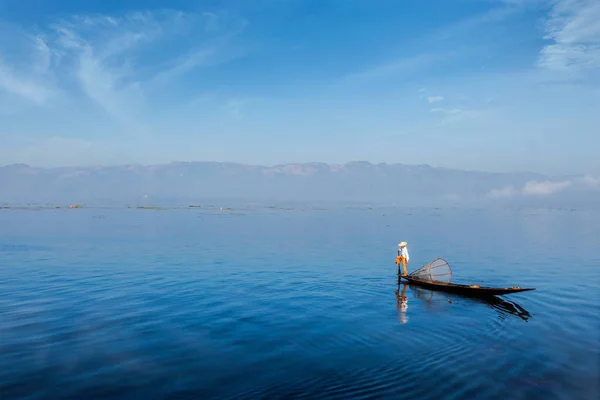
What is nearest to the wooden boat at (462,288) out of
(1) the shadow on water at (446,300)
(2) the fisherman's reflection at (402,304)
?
(1) the shadow on water at (446,300)

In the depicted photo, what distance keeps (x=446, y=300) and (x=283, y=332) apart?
14.9 m

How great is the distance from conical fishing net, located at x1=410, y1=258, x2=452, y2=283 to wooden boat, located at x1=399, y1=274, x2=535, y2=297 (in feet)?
2.84

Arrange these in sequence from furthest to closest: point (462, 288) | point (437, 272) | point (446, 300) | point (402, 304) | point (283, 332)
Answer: point (437, 272), point (462, 288), point (446, 300), point (402, 304), point (283, 332)

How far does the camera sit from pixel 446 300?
31516 millimetres

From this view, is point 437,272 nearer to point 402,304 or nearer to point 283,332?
point 402,304

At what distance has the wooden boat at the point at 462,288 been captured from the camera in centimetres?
2981

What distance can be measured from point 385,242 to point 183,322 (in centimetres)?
5364

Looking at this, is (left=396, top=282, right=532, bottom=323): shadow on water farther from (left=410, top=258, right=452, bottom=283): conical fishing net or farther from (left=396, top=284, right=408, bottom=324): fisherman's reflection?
(left=410, top=258, right=452, bottom=283): conical fishing net

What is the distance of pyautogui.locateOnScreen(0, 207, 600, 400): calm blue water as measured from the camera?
1645 centimetres

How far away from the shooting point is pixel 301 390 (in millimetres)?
16031

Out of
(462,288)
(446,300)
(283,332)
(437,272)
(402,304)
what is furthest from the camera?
(437,272)

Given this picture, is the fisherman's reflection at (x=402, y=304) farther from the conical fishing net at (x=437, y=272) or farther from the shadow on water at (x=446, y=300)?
the conical fishing net at (x=437, y=272)

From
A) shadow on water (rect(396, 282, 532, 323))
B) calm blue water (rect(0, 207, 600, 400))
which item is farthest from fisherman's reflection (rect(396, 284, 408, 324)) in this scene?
calm blue water (rect(0, 207, 600, 400))

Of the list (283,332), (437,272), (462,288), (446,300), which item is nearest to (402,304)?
(446,300)
